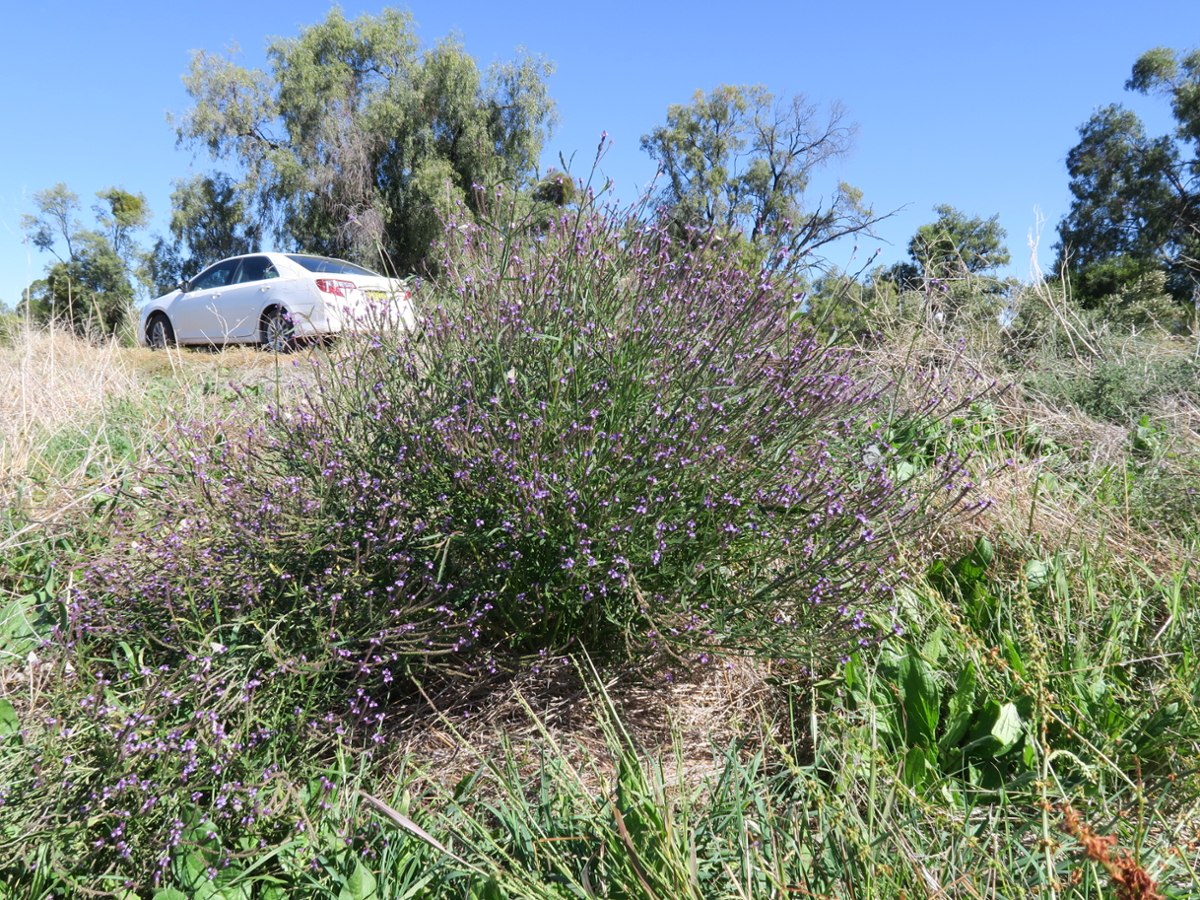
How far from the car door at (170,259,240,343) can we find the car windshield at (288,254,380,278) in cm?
119

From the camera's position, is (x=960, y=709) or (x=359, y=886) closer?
(x=359, y=886)

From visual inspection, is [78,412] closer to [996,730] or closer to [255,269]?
[996,730]

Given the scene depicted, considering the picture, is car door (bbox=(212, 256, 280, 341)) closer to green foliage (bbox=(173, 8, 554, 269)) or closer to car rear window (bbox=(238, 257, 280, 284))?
car rear window (bbox=(238, 257, 280, 284))

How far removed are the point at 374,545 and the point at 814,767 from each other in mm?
1334

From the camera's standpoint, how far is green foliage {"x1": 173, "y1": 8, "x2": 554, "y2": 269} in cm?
2375

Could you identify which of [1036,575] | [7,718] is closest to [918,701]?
[1036,575]

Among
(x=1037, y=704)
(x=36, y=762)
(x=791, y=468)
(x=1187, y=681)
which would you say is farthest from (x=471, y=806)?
(x=1187, y=681)

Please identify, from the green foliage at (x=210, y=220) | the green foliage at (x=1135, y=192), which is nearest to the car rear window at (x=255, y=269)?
the green foliage at (x=210, y=220)

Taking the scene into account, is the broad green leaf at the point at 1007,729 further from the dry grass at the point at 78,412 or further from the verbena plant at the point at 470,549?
the dry grass at the point at 78,412

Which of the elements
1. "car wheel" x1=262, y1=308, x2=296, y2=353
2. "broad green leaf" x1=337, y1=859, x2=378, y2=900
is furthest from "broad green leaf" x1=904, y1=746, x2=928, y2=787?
"car wheel" x1=262, y1=308, x2=296, y2=353

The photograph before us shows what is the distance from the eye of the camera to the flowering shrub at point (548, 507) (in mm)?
2068

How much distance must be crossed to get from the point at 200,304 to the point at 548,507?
985 centimetres

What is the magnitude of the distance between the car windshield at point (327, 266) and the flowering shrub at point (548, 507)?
7379mm

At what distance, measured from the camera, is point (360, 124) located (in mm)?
24234
